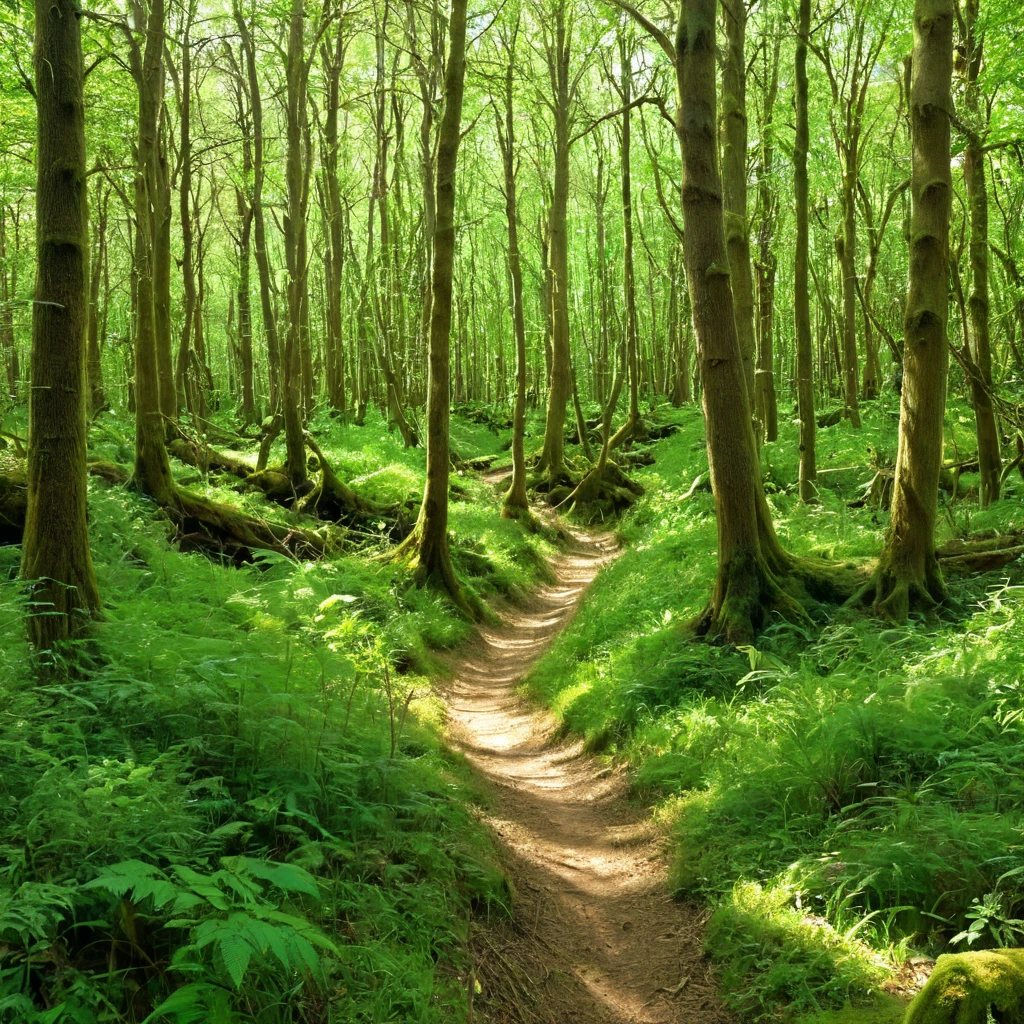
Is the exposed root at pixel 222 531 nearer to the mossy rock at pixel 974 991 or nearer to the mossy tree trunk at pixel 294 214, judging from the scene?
the mossy tree trunk at pixel 294 214

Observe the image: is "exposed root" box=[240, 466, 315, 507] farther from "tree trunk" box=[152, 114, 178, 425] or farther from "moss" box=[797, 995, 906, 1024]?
"moss" box=[797, 995, 906, 1024]

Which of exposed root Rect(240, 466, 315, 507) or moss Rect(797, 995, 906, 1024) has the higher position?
exposed root Rect(240, 466, 315, 507)

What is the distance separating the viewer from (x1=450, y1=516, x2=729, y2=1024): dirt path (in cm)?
376

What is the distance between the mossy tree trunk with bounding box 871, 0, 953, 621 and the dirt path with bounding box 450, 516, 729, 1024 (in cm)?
A: 291

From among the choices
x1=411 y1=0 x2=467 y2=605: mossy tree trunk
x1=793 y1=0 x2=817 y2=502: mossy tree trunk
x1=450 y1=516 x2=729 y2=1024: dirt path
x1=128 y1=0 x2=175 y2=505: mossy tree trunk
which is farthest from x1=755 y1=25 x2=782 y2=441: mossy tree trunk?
x1=128 y1=0 x2=175 y2=505: mossy tree trunk

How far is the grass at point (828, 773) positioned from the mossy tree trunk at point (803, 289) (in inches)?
→ 143

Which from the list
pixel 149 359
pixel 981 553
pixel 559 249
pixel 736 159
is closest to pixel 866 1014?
pixel 981 553

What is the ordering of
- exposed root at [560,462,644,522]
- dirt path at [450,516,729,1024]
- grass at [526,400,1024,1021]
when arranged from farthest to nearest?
exposed root at [560,462,644,522] → dirt path at [450,516,729,1024] → grass at [526,400,1024,1021]

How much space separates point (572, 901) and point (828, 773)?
5.49 feet

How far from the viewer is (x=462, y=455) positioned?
2450cm

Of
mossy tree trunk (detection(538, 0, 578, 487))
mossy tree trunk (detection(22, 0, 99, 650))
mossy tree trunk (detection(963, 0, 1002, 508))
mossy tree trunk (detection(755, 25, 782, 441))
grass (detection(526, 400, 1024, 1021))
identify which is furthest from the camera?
mossy tree trunk (detection(538, 0, 578, 487))

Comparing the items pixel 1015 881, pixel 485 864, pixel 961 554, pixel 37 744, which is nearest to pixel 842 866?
pixel 1015 881

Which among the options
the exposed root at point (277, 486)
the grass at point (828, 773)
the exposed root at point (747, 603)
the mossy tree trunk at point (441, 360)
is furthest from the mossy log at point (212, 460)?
the exposed root at point (747, 603)

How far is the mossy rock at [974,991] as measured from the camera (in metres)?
2.31
